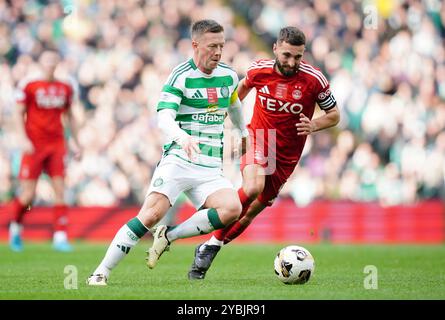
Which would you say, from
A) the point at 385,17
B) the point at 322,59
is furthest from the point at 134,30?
the point at 385,17

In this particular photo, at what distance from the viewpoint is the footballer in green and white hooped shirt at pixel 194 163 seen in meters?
7.98

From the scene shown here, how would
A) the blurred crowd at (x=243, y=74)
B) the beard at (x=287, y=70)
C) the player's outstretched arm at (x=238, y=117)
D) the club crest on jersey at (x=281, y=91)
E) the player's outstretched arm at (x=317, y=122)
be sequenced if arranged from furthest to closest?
the blurred crowd at (x=243, y=74) → the club crest on jersey at (x=281, y=91) → the beard at (x=287, y=70) → the player's outstretched arm at (x=317, y=122) → the player's outstretched arm at (x=238, y=117)

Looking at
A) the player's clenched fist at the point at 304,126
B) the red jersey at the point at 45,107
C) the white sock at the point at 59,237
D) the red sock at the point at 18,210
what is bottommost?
the white sock at the point at 59,237

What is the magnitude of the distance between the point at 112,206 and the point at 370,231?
4938 mm

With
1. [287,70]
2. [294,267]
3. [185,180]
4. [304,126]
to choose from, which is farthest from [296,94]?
[294,267]

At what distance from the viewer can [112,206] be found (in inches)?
704

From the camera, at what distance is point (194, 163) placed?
8.28 metres

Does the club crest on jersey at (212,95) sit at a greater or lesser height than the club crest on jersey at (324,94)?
lesser

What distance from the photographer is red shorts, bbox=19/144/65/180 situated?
1403 cm

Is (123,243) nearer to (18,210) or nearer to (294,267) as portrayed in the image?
(294,267)

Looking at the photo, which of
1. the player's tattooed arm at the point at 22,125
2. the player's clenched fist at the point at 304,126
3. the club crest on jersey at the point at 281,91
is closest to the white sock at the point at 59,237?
the player's tattooed arm at the point at 22,125

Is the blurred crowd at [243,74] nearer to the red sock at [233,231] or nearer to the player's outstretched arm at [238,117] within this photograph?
the red sock at [233,231]

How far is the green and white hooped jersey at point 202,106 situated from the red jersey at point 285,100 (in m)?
1.26

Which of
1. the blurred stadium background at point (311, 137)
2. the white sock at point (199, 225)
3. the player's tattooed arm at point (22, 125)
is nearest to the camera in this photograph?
the white sock at point (199, 225)
